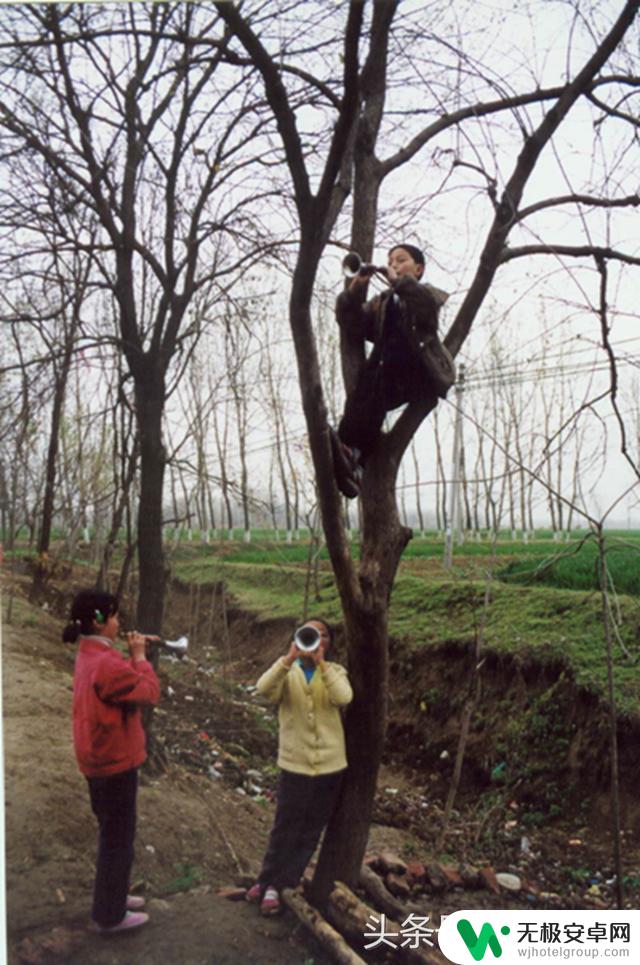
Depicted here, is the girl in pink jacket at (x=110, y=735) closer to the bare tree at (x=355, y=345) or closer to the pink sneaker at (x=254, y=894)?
the pink sneaker at (x=254, y=894)

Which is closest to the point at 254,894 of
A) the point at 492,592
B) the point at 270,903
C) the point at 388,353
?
the point at 270,903

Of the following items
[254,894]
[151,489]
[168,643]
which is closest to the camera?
[254,894]

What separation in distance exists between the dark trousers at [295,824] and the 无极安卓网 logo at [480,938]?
16.1 inches

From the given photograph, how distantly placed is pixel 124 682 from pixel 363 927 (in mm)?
815

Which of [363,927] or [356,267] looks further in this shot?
[356,267]

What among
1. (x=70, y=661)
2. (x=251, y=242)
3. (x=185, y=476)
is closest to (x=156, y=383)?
(x=185, y=476)

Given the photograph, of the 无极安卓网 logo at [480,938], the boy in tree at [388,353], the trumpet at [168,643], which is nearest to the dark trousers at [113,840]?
the trumpet at [168,643]

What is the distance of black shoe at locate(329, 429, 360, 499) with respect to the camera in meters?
2.18

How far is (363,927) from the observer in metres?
2.10

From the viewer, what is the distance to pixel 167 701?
2320mm

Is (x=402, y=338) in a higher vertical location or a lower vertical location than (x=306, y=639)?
higher

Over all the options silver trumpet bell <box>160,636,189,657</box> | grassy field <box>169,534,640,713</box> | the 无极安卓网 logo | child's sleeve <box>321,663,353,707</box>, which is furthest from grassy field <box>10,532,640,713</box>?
the 无极安卓网 logo

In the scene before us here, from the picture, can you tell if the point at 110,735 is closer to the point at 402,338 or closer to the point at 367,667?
the point at 367,667

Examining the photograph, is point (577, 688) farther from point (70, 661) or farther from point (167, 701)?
point (70, 661)
